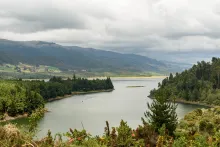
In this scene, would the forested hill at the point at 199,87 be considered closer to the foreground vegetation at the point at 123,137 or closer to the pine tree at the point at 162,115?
the pine tree at the point at 162,115

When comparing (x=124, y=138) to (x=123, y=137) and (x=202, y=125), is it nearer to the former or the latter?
(x=123, y=137)

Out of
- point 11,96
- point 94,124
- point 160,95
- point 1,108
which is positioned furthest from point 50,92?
point 160,95

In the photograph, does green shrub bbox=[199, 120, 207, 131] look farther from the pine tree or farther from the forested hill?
the forested hill

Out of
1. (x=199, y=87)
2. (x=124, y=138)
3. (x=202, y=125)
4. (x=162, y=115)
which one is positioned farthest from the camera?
(x=199, y=87)

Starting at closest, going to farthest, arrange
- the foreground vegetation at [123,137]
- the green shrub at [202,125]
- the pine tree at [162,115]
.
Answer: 1. the foreground vegetation at [123,137]
2. the green shrub at [202,125]
3. the pine tree at [162,115]

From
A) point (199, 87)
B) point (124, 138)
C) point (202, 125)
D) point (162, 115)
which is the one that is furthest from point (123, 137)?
point (199, 87)

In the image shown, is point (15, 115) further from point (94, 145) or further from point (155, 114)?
point (94, 145)

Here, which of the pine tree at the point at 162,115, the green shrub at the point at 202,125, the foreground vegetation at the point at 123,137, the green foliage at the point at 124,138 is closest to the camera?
the foreground vegetation at the point at 123,137

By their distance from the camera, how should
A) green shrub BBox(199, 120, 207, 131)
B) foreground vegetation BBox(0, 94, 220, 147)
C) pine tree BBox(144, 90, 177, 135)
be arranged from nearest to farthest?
foreground vegetation BBox(0, 94, 220, 147)
green shrub BBox(199, 120, 207, 131)
pine tree BBox(144, 90, 177, 135)

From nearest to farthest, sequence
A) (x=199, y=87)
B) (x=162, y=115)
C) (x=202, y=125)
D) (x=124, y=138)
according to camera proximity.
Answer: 1. (x=124, y=138)
2. (x=202, y=125)
3. (x=162, y=115)
4. (x=199, y=87)

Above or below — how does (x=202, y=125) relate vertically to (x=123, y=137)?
below

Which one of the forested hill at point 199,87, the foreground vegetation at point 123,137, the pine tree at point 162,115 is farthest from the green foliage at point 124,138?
the forested hill at point 199,87

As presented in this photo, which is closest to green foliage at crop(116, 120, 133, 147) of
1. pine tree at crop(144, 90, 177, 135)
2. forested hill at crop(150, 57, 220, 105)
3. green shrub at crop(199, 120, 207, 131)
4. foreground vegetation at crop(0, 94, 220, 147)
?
foreground vegetation at crop(0, 94, 220, 147)

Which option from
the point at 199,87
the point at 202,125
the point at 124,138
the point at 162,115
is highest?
the point at 124,138
